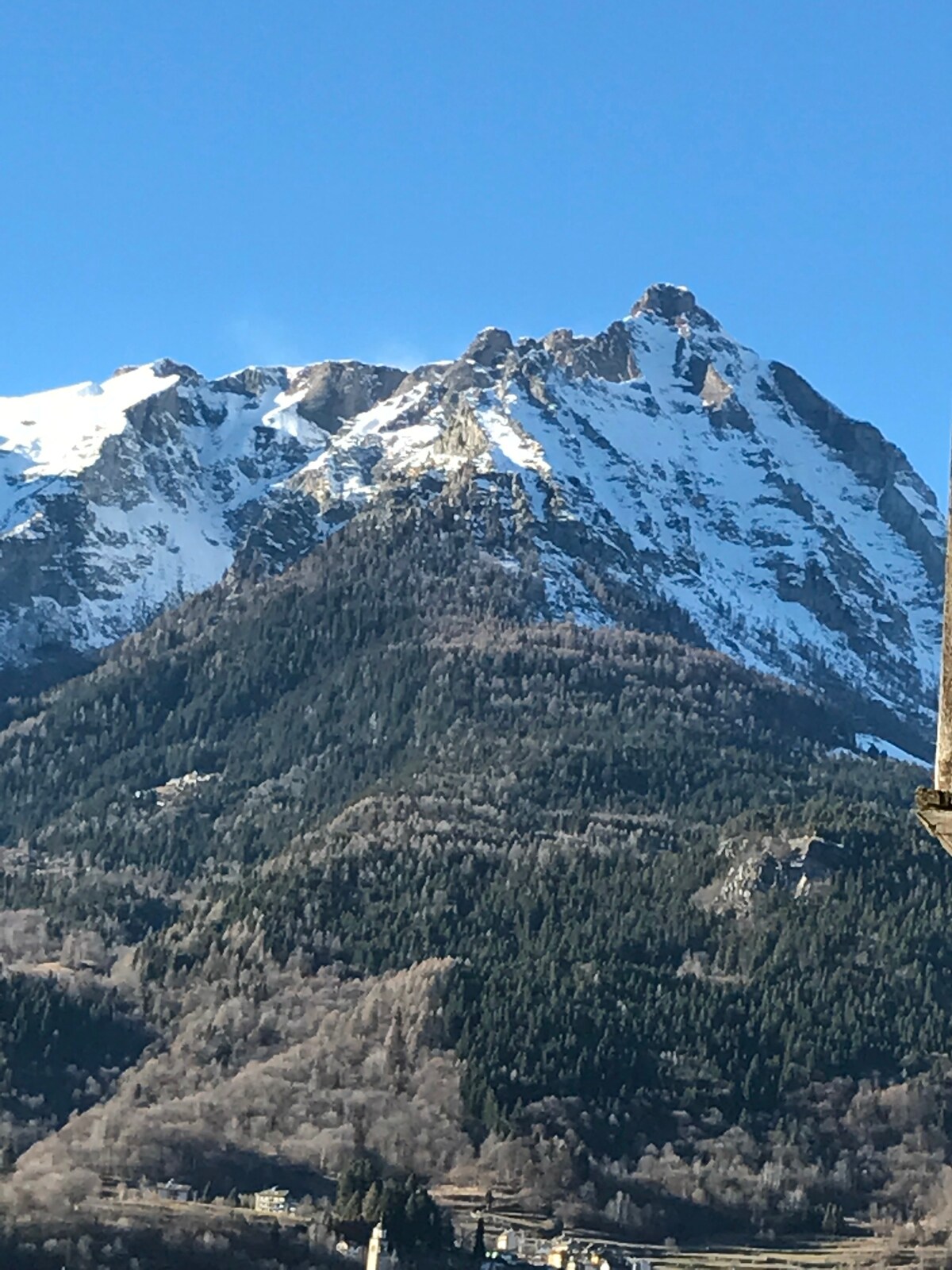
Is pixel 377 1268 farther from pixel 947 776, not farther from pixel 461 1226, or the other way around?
pixel 947 776

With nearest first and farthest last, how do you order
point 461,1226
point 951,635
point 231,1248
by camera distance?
point 951,635 → point 231,1248 → point 461,1226

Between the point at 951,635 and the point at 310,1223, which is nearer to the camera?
the point at 951,635

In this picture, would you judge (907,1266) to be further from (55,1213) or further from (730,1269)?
(55,1213)

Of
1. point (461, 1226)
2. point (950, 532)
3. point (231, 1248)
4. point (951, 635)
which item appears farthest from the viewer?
point (461, 1226)

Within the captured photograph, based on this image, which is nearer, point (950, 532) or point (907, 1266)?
point (950, 532)

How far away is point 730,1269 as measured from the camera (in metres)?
188

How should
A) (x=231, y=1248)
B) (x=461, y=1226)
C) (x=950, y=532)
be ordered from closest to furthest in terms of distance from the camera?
(x=950, y=532) < (x=231, y=1248) < (x=461, y=1226)

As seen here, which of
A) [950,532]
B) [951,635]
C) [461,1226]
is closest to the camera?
[951,635]

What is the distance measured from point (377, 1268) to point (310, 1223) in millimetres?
9079

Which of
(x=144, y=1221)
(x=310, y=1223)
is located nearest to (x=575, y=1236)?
(x=310, y=1223)

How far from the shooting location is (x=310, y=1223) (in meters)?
193

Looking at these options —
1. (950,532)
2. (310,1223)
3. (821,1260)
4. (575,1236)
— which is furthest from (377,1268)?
(950,532)

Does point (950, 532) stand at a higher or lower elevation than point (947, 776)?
higher

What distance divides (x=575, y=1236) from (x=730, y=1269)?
55.1 feet
